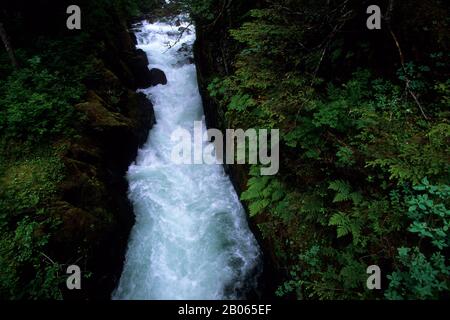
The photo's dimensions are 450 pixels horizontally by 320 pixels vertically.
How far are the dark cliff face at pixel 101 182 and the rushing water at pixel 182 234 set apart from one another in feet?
1.20

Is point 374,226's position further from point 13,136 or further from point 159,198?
point 13,136

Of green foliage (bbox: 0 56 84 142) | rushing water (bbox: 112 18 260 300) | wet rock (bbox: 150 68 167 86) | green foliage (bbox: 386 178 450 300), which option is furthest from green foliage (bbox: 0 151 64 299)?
wet rock (bbox: 150 68 167 86)

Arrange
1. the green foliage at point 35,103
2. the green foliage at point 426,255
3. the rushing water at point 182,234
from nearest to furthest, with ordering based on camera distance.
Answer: the green foliage at point 426,255 < the rushing water at point 182,234 < the green foliage at point 35,103

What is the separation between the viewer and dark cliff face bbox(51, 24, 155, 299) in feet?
19.5

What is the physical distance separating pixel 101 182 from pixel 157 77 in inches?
301

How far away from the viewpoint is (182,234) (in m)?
7.84

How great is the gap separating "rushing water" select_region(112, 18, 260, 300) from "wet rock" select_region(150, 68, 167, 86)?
2.93m

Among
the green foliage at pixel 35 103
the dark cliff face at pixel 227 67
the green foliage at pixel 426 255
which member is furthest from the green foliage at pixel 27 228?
the green foliage at pixel 426 255

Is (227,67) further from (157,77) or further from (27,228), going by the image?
(157,77)

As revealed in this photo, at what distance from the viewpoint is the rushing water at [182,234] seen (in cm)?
669

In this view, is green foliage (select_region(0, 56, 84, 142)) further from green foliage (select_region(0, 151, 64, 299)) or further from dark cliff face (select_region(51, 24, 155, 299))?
green foliage (select_region(0, 151, 64, 299))

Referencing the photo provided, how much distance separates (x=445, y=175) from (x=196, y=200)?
6412 millimetres

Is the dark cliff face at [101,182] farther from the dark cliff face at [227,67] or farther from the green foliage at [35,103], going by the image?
the dark cliff face at [227,67]

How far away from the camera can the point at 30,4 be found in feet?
33.5
